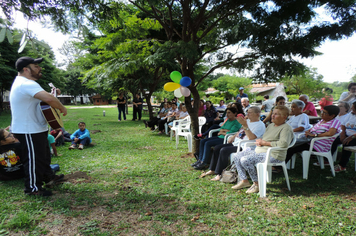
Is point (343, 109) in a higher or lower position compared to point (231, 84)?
lower

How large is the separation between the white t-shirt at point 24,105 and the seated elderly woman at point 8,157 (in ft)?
3.12

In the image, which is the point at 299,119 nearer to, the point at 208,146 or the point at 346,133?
the point at 346,133

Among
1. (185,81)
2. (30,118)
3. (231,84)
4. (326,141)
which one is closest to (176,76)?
(185,81)

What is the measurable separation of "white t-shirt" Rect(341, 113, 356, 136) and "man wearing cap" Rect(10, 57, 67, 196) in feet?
16.6

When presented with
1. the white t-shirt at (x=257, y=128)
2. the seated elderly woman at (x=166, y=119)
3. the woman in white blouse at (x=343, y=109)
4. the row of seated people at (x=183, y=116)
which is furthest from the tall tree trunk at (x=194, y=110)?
the seated elderly woman at (x=166, y=119)

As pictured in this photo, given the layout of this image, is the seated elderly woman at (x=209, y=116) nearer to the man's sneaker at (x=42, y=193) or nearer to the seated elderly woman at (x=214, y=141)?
the seated elderly woman at (x=214, y=141)

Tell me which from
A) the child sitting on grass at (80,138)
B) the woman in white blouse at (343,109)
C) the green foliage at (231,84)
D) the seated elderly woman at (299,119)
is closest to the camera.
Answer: the woman in white blouse at (343,109)

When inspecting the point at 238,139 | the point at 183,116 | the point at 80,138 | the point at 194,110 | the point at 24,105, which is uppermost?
the point at 24,105

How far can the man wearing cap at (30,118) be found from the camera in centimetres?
331

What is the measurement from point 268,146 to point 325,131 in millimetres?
1437

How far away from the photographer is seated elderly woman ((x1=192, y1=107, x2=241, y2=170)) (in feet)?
16.2

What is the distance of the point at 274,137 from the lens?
3.73m

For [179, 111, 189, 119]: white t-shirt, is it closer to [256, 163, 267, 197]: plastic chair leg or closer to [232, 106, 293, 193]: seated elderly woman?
[232, 106, 293, 193]: seated elderly woman

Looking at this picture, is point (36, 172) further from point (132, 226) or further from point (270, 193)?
point (270, 193)
